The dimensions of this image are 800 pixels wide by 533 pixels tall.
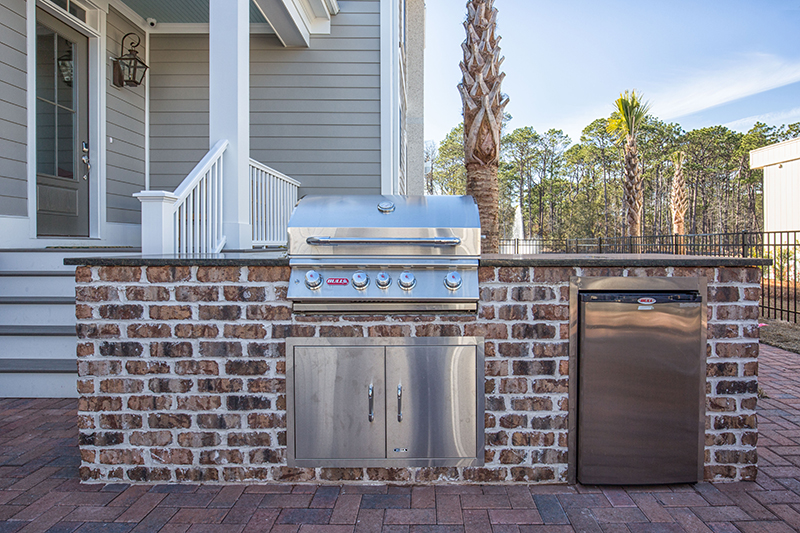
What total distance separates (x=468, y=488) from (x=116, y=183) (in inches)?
196

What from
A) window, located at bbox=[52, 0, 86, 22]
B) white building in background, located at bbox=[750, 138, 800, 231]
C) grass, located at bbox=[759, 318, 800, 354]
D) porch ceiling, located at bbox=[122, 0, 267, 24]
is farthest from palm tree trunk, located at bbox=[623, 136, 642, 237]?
window, located at bbox=[52, 0, 86, 22]

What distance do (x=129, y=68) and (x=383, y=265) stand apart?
485 centimetres

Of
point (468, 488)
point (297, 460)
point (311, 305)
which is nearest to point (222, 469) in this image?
point (297, 460)

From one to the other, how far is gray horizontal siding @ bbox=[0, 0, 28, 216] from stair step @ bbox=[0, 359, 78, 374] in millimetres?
1346

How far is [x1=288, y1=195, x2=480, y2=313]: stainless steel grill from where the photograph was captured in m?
2.04

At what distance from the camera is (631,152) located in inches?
497

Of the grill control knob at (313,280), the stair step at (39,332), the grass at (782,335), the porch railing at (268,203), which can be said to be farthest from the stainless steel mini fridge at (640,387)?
the grass at (782,335)

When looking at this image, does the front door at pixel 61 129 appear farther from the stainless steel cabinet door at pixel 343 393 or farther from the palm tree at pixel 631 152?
the palm tree at pixel 631 152

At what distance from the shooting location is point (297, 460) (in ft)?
7.02

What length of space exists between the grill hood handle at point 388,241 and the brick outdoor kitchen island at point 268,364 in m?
0.18

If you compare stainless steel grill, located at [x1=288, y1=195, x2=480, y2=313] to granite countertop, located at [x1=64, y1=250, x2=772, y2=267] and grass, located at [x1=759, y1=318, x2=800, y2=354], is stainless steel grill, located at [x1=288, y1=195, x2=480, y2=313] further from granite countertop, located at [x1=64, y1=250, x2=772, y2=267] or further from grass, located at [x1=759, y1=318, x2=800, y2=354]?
grass, located at [x1=759, y1=318, x2=800, y2=354]

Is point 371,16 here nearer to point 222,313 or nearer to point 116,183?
point 116,183

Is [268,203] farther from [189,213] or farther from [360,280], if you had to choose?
[360,280]

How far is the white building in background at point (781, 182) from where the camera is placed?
42.1 ft
